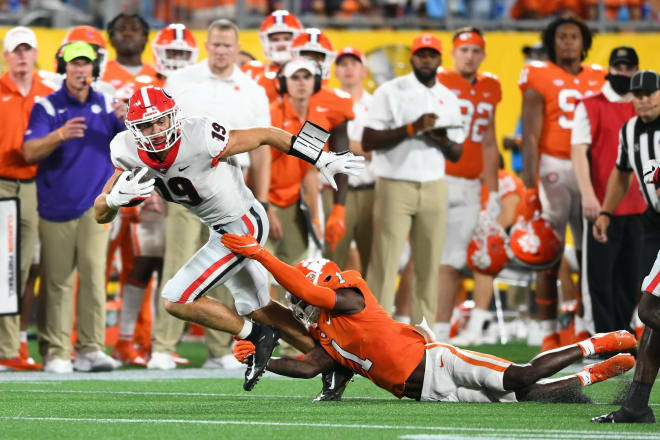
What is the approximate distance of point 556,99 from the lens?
973 cm

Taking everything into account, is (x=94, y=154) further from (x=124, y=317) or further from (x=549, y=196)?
(x=549, y=196)

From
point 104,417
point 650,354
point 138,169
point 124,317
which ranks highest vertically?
point 138,169

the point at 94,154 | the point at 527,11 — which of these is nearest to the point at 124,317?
the point at 94,154

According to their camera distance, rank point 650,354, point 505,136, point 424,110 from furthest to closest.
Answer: point 505,136 < point 424,110 < point 650,354

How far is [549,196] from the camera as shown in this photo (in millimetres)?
9648

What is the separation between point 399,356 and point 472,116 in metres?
4.24

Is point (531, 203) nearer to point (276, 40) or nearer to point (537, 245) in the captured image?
point (537, 245)

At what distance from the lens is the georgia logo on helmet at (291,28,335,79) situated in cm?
993

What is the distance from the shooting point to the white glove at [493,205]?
10.6m

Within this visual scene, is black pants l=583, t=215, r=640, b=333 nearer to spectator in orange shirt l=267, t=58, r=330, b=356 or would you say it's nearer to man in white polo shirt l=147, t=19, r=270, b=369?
spectator in orange shirt l=267, t=58, r=330, b=356

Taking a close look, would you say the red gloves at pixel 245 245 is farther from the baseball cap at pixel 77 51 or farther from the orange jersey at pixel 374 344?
the baseball cap at pixel 77 51

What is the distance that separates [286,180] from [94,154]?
138cm

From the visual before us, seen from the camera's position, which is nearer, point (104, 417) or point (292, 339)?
point (104, 417)

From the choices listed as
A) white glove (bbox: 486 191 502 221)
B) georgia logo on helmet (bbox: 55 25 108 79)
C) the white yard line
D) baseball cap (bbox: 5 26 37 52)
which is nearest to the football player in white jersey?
the white yard line
